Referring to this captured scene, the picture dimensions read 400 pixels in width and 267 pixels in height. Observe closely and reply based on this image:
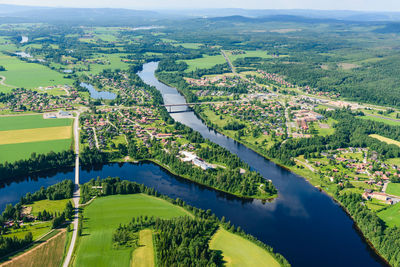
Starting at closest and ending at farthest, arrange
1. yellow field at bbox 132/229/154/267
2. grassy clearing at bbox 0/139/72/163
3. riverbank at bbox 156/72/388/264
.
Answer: yellow field at bbox 132/229/154/267 < riverbank at bbox 156/72/388/264 < grassy clearing at bbox 0/139/72/163

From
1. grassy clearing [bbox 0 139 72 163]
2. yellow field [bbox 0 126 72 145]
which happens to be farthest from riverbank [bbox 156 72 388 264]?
grassy clearing [bbox 0 139 72 163]

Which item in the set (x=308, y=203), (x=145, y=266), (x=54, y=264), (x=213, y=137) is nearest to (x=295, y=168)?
(x=308, y=203)

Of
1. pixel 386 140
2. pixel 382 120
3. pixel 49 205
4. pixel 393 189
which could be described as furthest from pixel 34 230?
pixel 382 120

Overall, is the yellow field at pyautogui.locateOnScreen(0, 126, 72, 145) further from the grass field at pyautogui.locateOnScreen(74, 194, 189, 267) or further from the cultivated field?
the grass field at pyautogui.locateOnScreen(74, 194, 189, 267)

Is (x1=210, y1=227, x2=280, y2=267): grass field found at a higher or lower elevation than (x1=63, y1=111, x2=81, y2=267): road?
lower

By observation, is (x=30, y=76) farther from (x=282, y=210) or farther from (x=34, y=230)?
(x=282, y=210)

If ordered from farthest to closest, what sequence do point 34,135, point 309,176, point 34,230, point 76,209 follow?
1. point 34,135
2. point 309,176
3. point 76,209
4. point 34,230

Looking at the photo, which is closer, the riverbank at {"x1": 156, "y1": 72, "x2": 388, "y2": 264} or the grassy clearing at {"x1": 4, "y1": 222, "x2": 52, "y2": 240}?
the grassy clearing at {"x1": 4, "y1": 222, "x2": 52, "y2": 240}
